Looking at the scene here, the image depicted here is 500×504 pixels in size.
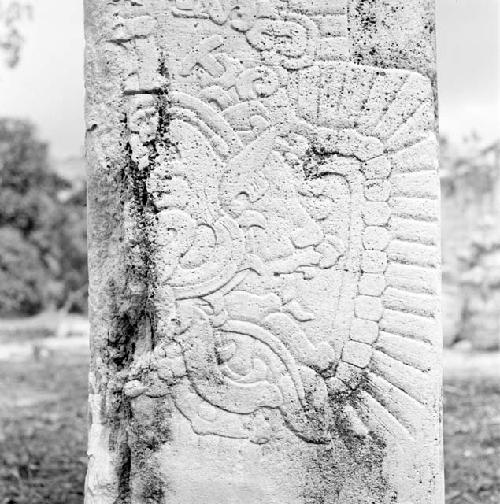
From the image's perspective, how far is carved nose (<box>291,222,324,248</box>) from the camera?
8.98 feet

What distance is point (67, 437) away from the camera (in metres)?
5.60

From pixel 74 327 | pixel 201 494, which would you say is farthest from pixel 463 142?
pixel 201 494

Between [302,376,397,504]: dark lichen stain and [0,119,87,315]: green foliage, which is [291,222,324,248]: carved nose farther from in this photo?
[0,119,87,315]: green foliage

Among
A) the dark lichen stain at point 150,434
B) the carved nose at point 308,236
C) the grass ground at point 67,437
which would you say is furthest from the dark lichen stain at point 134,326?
the grass ground at point 67,437

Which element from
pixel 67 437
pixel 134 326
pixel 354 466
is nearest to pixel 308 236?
pixel 134 326

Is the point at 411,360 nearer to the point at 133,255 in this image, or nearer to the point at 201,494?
the point at 201,494

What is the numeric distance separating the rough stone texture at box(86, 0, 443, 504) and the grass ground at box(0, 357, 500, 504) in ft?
5.48

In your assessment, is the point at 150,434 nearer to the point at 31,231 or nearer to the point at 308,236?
the point at 308,236

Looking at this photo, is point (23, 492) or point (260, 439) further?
point (23, 492)

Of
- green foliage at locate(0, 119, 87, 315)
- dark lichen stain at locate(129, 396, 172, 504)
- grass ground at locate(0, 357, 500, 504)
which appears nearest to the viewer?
dark lichen stain at locate(129, 396, 172, 504)

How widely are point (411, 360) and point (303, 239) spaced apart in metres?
0.56

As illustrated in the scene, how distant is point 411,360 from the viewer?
9.00 feet

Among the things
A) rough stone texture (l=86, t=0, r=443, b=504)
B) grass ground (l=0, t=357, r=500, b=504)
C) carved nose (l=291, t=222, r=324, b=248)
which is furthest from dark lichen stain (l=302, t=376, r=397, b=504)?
grass ground (l=0, t=357, r=500, b=504)

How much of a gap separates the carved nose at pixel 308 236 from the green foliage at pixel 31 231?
13.4m
